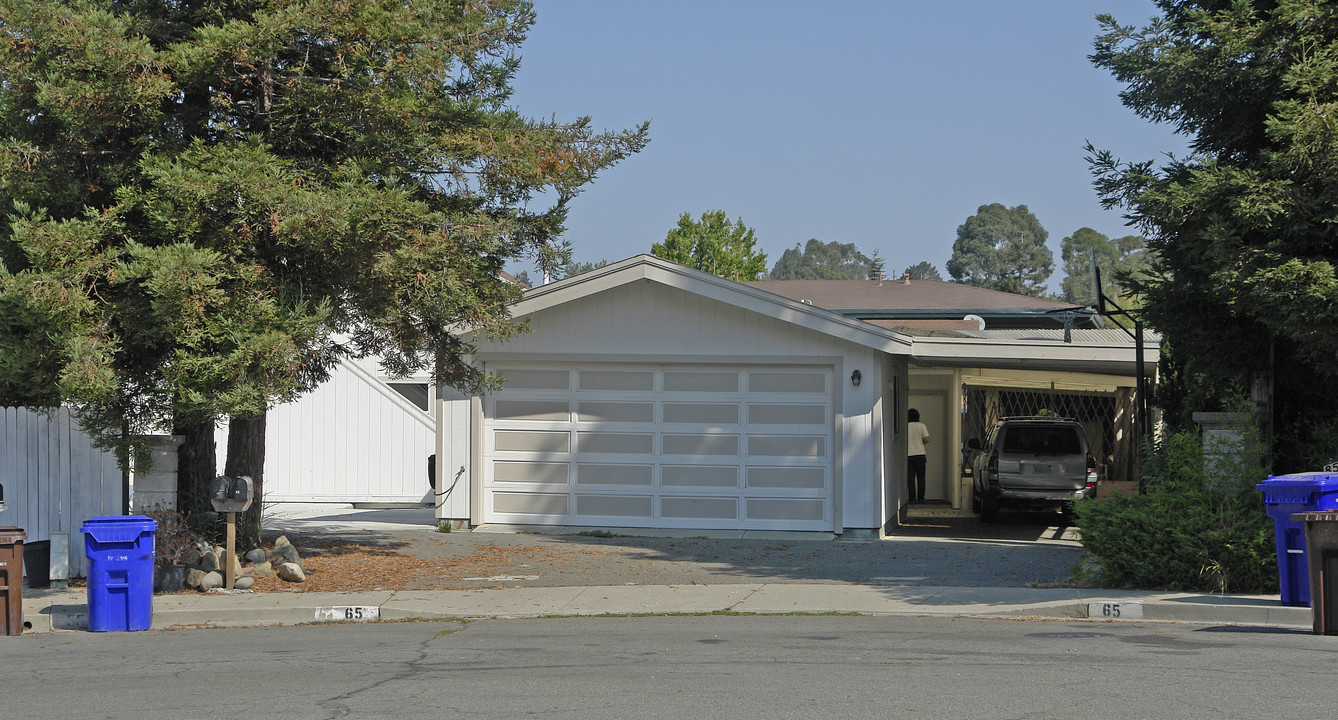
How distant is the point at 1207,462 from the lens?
11.7 m

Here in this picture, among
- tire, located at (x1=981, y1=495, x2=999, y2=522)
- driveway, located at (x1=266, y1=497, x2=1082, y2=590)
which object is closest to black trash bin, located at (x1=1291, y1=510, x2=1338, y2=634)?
driveway, located at (x1=266, y1=497, x2=1082, y2=590)

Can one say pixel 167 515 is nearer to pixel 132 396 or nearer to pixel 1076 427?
pixel 132 396

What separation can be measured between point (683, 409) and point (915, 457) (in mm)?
6934

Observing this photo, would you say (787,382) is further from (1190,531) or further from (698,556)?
(1190,531)

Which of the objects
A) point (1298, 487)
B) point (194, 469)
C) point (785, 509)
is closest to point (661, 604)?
point (785, 509)

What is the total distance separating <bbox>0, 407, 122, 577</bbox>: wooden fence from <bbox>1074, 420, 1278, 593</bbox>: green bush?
33.1 feet

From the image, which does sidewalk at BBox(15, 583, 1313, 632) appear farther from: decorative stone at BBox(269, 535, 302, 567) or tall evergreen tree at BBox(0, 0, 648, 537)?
Result: tall evergreen tree at BBox(0, 0, 648, 537)

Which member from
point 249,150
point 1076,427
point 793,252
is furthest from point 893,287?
point 793,252

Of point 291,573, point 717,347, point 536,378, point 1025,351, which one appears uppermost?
point 717,347

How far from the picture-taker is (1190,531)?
11.0 meters

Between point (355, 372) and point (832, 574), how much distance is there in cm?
1135

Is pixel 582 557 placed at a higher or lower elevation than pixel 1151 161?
lower

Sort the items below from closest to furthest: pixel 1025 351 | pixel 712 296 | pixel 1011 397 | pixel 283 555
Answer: pixel 283 555
pixel 1025 351
pixel 712 296
pixel 1011 397

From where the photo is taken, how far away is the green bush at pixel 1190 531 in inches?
426
